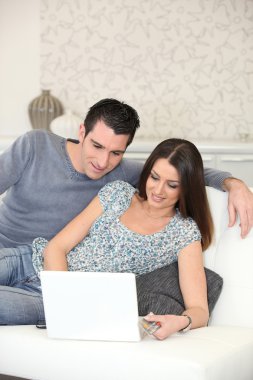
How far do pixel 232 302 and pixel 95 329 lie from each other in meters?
0.63

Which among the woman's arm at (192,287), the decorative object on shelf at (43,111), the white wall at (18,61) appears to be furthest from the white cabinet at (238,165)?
the woman's arm at (192,287)

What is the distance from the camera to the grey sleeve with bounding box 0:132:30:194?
2.70 metres

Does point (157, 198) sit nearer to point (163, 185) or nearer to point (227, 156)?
point (163, 185)

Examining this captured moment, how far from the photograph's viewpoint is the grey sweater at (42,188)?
9.05ft

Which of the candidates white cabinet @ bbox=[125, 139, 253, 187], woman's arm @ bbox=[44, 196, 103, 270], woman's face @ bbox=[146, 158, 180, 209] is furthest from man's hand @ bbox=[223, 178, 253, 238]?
white cabinet @ bbox=[125, 139, 253, 187]

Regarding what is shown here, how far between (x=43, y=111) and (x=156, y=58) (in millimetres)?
906

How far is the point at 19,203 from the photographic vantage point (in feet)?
9.24

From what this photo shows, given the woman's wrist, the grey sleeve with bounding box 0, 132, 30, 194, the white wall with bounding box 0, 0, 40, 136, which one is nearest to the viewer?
the woman's wrist

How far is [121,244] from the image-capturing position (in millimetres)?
2596

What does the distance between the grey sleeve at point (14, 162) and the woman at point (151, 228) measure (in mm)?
291

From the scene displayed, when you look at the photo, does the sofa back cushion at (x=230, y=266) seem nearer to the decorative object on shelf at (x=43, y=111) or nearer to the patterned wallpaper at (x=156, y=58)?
the decorative object on shelf at (x=43, y=111)

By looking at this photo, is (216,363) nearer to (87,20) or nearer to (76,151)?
(76,151)

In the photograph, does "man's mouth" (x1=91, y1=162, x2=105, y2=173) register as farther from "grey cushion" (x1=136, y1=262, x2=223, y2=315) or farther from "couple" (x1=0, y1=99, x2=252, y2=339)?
"grey cushion" (x1=136, y1=262, x2=223, y2=315)

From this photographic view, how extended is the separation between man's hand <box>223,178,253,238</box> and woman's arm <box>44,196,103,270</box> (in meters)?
0.48
